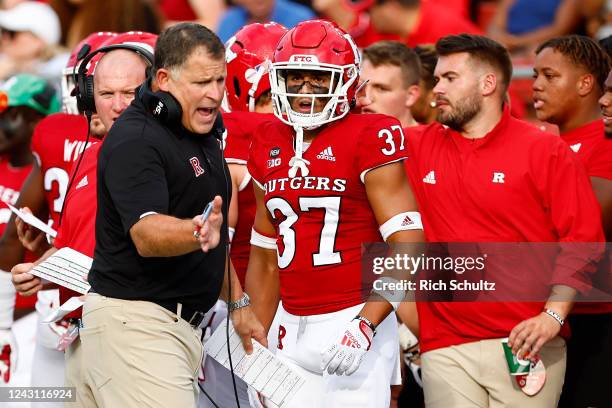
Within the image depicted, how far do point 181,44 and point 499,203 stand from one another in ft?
5.29

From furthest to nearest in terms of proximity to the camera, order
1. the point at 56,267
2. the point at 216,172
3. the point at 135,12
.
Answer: the point at 135,12 → the point at 56,267 → the point at 216,172

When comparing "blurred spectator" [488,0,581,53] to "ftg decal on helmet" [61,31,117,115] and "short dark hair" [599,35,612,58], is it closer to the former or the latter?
"short dark hair" [599,35,612,58]

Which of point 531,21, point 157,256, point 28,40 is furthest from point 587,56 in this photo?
point 28,40

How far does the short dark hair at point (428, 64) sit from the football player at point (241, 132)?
1102mm

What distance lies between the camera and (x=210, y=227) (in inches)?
167

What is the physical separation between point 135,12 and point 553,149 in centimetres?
526

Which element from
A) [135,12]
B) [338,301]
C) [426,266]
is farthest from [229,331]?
[135,12]

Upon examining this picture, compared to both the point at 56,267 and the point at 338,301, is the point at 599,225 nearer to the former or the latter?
the point at 338,301

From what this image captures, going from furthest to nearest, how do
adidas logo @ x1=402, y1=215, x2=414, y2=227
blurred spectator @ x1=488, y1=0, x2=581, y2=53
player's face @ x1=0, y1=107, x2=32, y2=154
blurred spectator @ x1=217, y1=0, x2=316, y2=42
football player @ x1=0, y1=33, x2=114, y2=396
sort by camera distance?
blurred spectator @ x1=217, y1=0, x2=316, y2=42, blurred spectator @ x1=488, y1=0, x2=581, y2=53, player's face @ x1=0, y1=107, x2=32, y2=154, football player @ x1=0, y1=33, x2=114, y2=396, adidas logo @ x1=402, y1=215, x2=414, y2=227

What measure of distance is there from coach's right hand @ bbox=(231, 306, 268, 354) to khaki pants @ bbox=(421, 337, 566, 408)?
2.72 ft

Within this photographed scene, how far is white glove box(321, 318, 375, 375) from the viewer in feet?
15.6

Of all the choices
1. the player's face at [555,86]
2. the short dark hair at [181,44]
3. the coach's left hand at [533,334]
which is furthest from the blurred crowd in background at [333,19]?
the short dark hair at [181,44]

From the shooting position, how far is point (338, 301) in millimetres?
5070

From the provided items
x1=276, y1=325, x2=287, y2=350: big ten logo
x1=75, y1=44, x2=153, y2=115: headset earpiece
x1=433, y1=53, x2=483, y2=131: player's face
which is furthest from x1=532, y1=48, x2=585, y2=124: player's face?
x1=75, y1=44, x2=153, y2=115: headset earpiece
